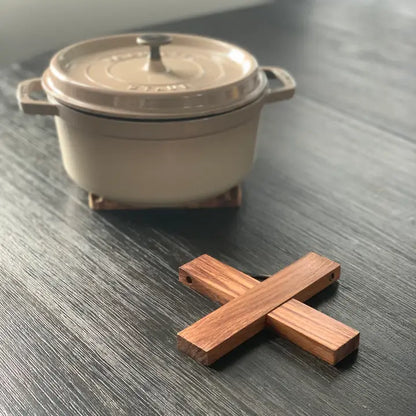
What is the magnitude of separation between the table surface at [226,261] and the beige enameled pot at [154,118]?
0.21 ft

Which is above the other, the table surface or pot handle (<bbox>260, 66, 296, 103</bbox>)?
pot handle (<bbox>260, 66, 296, 103</bbox>)

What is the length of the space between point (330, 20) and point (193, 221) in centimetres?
110

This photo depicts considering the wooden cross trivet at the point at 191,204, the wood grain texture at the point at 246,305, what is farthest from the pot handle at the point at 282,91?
the wood grain texture at the point at 246,305

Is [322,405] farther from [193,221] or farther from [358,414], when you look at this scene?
[193,221]

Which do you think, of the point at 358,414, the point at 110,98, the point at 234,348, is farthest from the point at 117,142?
the point at 358,414

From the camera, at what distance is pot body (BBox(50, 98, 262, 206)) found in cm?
78

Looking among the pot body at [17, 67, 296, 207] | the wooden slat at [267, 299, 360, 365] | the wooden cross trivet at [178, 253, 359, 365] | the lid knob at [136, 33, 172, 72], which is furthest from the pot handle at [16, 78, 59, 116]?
the wooden slat at [267, 299, 360, 365]

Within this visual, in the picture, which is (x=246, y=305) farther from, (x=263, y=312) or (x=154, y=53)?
(x=154, y=53)

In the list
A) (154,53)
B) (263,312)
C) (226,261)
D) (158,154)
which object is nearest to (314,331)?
(263,312)

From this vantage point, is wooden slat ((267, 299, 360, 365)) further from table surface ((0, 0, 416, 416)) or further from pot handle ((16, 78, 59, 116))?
pot handle ((16, 78, 59, 116))

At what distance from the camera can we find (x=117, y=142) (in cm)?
79

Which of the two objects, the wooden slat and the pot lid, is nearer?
the wooden slat

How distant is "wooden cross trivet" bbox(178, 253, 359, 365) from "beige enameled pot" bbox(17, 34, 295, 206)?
118 mm

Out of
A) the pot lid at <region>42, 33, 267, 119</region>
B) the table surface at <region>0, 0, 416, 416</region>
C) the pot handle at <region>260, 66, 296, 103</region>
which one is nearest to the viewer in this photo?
the table surface at <region>0, 0, 416, 416</region>
